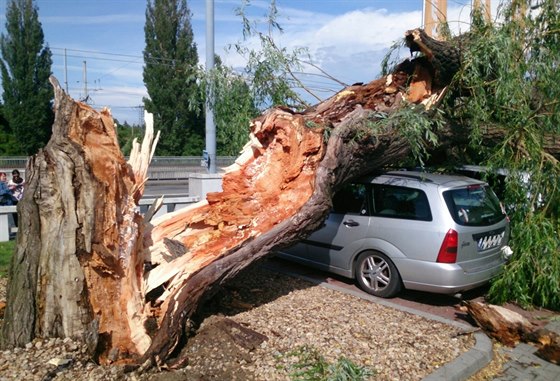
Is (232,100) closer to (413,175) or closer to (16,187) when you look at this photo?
(413,175)

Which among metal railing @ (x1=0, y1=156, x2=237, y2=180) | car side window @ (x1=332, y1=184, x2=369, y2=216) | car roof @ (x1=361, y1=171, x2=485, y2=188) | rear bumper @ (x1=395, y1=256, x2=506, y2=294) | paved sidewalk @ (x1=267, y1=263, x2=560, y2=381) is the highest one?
car roof @ (x1=361, y1=171, x2=485, y2=188)

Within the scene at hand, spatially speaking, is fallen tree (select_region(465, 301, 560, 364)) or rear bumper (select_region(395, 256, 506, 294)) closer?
fallen tree (select_region(465, 301, 560, 364))

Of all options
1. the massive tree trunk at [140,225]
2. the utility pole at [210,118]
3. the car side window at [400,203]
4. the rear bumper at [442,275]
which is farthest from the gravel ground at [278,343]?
the utility pole at [210,118]

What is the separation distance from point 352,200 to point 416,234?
1229 millimetres

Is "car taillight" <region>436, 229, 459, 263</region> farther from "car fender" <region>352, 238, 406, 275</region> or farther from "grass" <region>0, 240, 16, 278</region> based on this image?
"grass" <region>0, 240, 16, 278</region>

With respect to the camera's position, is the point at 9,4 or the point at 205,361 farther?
the point at 9,4

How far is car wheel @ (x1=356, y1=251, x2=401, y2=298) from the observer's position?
6.45 m

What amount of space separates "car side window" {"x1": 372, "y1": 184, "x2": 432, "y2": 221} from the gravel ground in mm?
1232

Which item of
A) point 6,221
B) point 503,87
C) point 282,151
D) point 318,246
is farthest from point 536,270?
point 6,221

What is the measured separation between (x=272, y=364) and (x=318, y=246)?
3127 mm

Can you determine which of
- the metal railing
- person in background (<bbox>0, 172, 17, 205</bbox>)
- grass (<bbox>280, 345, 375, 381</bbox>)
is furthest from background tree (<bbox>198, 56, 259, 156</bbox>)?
the metal railing

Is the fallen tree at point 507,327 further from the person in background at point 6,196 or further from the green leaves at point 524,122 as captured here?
the person in background at point 6,196

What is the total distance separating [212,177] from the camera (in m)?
11.0

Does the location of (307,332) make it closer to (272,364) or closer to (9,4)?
(272,364)
